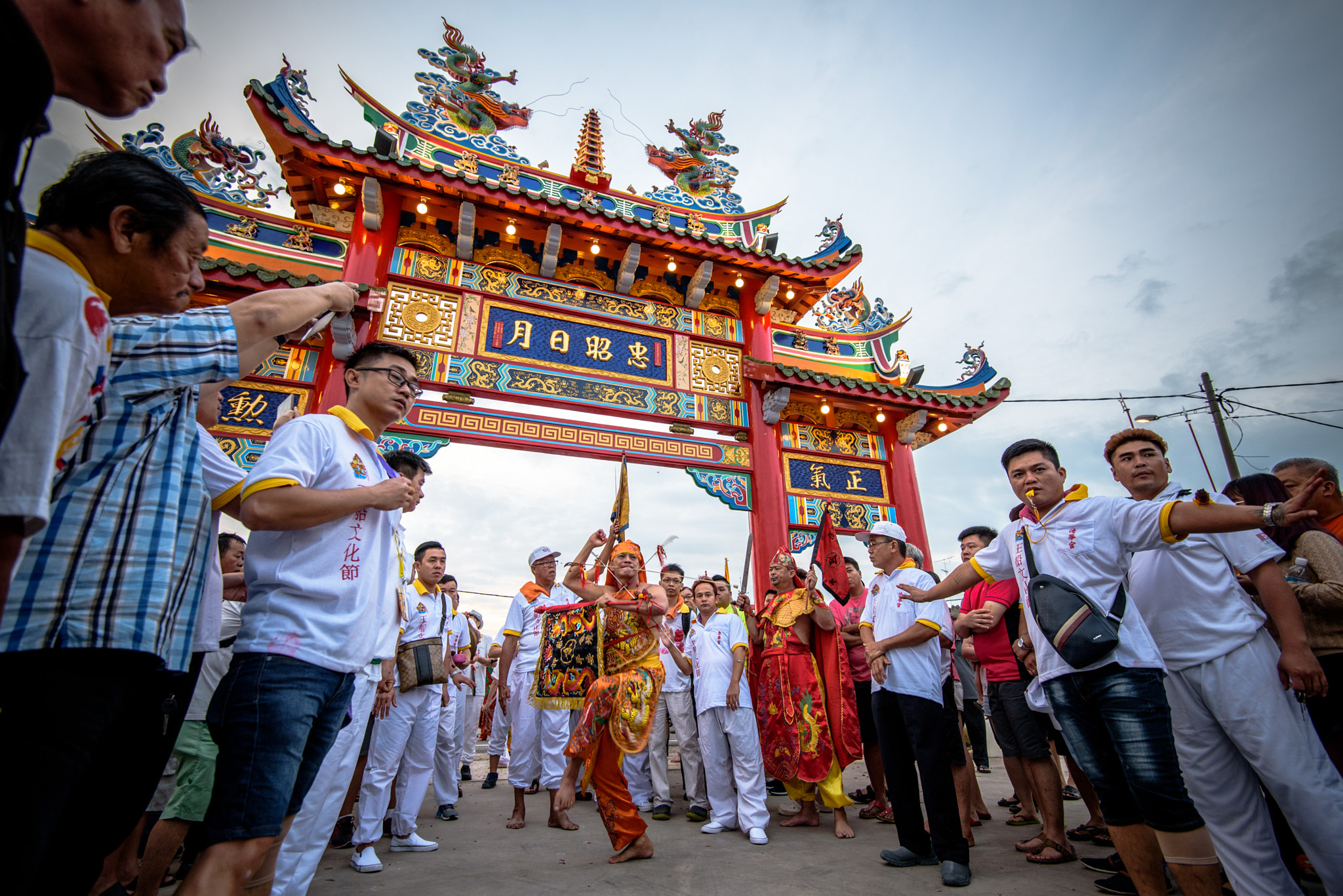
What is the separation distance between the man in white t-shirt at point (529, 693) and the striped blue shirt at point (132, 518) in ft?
11.4

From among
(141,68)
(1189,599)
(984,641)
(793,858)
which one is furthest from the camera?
(984,641)

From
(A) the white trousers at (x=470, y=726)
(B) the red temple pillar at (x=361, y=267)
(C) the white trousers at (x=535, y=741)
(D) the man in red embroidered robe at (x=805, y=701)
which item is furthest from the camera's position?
(A) the white trousers at (x=470, y=726)

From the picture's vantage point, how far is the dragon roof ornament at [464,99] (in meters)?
8.41

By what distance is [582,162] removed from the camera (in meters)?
8.92

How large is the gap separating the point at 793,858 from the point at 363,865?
93.7 inches

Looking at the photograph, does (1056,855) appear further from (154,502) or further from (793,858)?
(154,502)

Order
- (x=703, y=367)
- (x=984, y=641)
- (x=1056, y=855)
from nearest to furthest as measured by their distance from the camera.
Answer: (x=1056, y=855), (x=984, y=641), (x=703, y=367)

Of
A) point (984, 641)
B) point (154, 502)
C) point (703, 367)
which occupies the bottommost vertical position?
point (984, 641)

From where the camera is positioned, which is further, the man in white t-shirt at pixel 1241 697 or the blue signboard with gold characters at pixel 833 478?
the blue signboard with gold characters at pixel 833 478

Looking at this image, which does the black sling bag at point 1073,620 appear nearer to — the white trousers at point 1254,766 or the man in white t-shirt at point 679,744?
the white trousers at point 1254,766

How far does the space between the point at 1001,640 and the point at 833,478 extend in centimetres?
466

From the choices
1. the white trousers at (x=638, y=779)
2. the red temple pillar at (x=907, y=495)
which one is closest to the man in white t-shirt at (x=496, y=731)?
the white trousers at (x=638, y=779)

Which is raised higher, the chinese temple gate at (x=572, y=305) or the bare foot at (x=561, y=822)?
the chinese temple gate at (x=572, y=305)

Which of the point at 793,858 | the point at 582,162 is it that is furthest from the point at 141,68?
the point at 582,162
